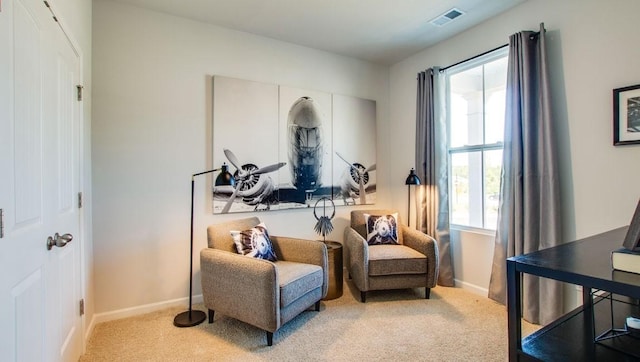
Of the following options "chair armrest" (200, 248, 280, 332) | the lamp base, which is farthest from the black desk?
the lamp base

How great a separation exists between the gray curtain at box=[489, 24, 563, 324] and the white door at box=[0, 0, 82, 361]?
3193mm

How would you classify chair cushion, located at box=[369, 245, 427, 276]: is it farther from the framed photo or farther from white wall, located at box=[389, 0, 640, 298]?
the framed photo

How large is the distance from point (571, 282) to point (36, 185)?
2.12 meters

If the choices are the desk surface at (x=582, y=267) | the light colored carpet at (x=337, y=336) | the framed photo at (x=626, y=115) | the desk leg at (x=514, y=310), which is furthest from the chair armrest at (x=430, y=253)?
the desk leg at (x=514, y=310)

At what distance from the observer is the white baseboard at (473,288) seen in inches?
119

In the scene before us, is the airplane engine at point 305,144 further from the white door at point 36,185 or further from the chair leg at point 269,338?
the white door at point 36,185

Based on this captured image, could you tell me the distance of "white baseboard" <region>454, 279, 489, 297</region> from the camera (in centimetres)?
303

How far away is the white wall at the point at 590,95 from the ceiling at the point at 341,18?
0.41 meters

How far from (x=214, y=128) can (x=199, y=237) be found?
42.1 inches

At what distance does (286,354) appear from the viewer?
2049 millimetres

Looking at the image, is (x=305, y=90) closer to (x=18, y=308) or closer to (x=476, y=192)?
(x=476, y=192)

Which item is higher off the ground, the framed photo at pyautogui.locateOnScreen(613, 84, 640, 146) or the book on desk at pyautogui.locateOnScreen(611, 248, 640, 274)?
the framed photo at pyautogui.locateOnScreen(613, 84, 640, 146)

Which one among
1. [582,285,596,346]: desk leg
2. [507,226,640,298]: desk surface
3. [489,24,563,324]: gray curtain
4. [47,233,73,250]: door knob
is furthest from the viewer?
[489,24,563,324]: gray curtain

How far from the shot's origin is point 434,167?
343cm
